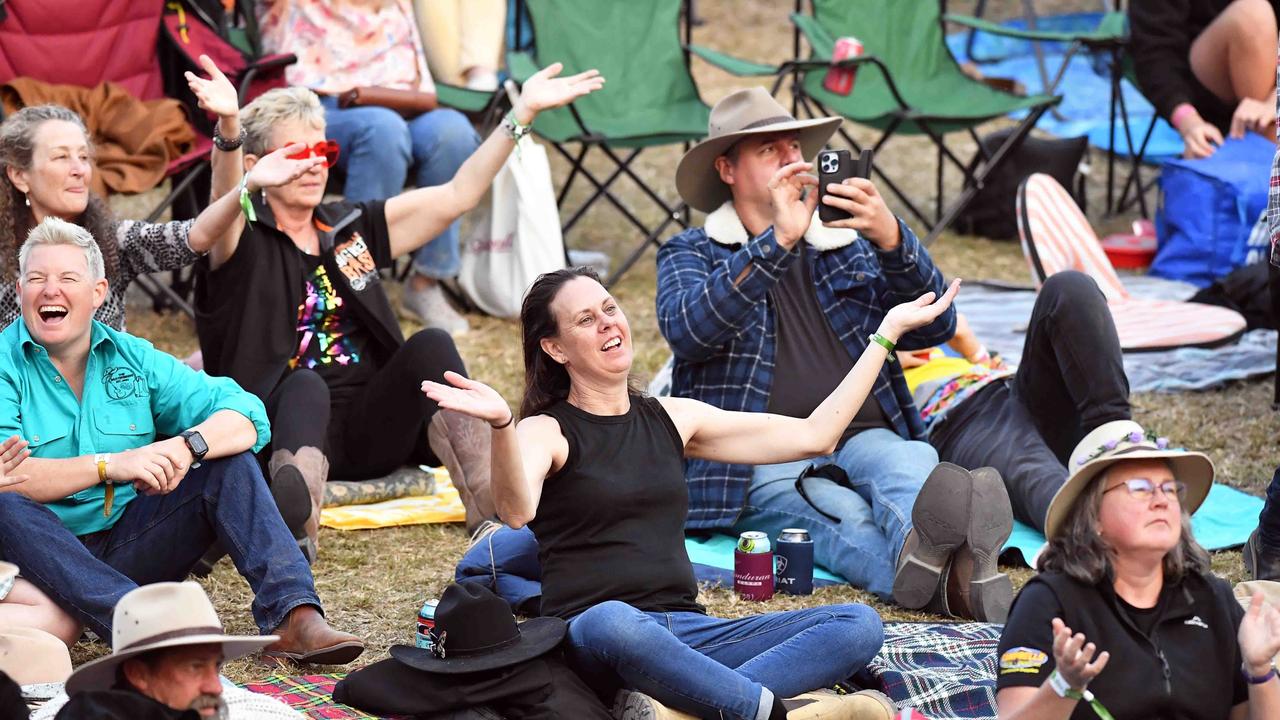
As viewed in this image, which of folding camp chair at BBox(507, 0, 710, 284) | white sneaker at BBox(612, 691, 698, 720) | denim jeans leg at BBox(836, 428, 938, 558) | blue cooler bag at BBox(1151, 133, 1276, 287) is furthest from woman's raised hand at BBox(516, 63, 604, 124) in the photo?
blue cooler bag at BBox(1151, 133, 1276, 287)

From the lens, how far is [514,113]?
4543 mm

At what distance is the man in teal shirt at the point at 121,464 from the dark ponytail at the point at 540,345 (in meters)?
0.62

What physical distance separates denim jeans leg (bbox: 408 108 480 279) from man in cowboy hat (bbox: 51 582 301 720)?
3695 millimetres

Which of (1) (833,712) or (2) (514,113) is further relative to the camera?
(2) (514,113)

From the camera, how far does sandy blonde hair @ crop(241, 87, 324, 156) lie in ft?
14.9

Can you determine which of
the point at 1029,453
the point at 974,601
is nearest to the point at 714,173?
the point at 1029,453

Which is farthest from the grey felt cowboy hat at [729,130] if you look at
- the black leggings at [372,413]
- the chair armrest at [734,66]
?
the chair armrest at [734,66]

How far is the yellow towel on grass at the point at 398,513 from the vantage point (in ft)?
15.2

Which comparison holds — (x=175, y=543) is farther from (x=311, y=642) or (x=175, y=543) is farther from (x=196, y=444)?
(x=311, y=642)

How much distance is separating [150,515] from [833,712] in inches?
59.6

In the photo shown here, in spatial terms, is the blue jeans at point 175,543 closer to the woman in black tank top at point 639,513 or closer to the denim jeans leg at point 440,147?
the woman in black tank top at point 639,513

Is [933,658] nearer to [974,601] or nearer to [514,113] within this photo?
[974,601]

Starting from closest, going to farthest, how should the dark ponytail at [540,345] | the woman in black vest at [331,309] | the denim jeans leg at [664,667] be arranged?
the denim jeans leg at [664,667] → the dark ponytail at [540,345] → the woman in black vest at [331,309]

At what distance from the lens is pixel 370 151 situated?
605 centimetres
